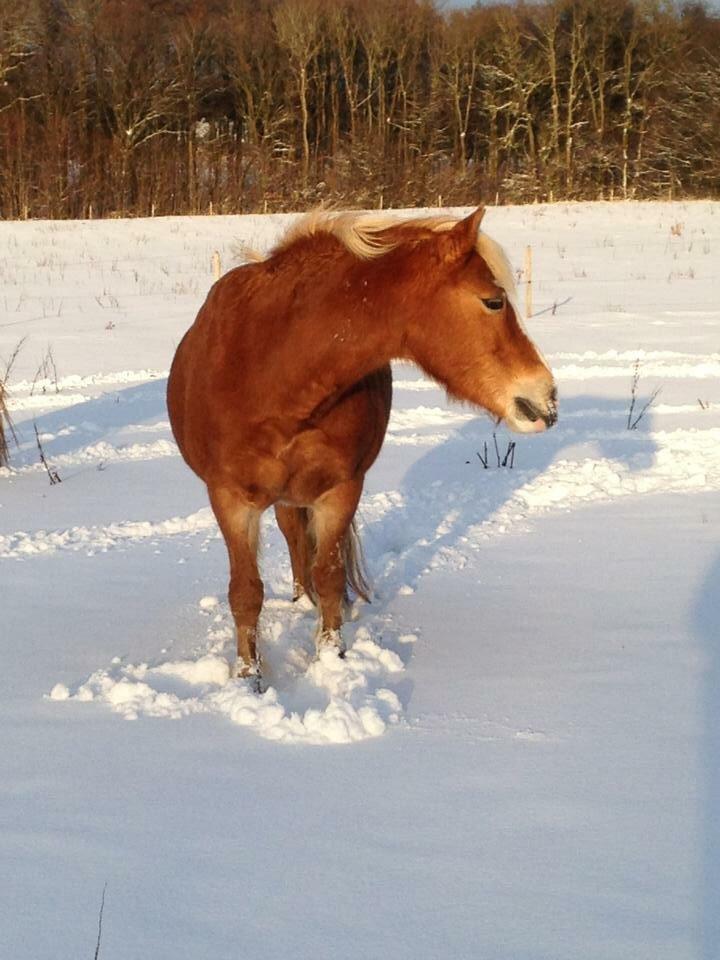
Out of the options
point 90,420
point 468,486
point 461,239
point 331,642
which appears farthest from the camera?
point 90,420

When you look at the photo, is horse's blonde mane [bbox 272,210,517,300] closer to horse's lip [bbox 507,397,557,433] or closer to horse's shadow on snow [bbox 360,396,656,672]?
horse's lip [bbox 507,397,557,433]

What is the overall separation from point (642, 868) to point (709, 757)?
666 mm

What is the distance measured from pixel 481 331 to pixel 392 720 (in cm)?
127

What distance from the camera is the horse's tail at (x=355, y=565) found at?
186 inches

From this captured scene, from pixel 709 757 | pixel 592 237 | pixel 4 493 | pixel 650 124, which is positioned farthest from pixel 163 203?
pixel 709 757

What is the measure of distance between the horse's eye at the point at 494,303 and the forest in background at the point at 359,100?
92.9 ft

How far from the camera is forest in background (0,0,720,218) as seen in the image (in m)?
31.9

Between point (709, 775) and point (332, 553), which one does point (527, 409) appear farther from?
point (709, 775)

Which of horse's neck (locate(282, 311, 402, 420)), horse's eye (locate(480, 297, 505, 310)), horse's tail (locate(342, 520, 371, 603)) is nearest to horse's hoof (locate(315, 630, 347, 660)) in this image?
horse's tail (locate(342, 520, 371, 603))

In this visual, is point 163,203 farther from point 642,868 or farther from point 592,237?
point 642,868

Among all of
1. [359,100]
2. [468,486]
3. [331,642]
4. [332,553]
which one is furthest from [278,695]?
[359,100]

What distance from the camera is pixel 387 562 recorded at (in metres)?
5.37

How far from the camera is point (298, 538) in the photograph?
4785 mm

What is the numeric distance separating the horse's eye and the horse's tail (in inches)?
66.7
